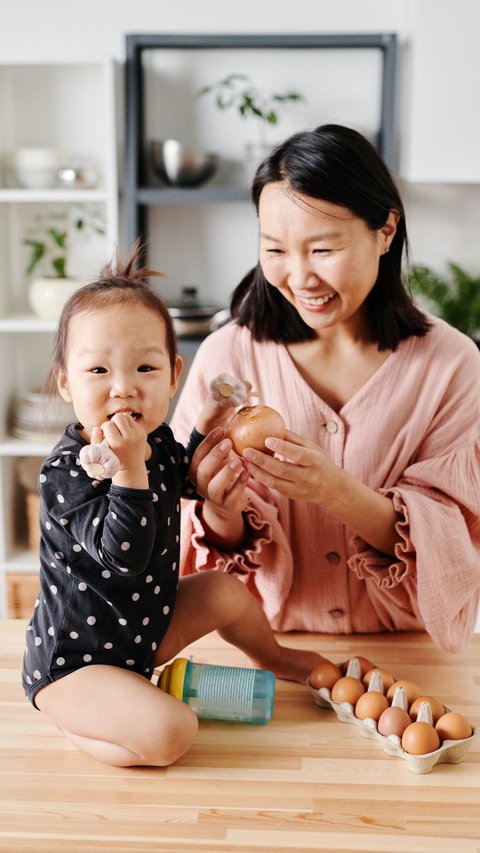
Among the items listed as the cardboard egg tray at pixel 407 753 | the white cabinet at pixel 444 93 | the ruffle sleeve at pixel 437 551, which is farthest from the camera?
the white cabinet at pixel 444 93

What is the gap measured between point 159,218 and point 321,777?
251 cm

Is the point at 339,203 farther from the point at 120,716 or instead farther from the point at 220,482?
the point at 120,716

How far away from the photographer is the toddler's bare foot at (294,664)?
1.34 metres

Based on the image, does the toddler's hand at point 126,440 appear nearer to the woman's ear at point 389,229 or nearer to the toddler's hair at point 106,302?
the toddler's hair at point 106,302

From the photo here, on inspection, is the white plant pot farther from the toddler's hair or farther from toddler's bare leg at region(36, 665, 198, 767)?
toddler's bare leg at region(36, 665, 198, 767)

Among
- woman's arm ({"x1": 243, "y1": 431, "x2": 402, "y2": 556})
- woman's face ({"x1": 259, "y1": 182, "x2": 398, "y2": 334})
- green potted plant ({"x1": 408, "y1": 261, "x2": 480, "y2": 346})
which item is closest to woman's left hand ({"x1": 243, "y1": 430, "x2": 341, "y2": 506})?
woman's arm ({"x1": 243, "y1": 431, "x2": 402, "y2": 556})

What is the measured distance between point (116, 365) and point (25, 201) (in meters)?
2.30

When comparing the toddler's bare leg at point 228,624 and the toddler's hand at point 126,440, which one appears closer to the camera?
the toddler's hand at point 126,440

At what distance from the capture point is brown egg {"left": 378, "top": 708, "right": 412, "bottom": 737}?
3.79 ft

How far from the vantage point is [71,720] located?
1.12 meters

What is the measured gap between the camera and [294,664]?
1353 mm

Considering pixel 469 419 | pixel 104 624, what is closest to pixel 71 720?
pixel 104 624

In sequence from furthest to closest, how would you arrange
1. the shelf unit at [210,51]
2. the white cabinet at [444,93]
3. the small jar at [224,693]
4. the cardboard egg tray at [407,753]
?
1. the shelf unit at [210,51]
2. the white cabinet at [444,93]
3. the small jar at [224,693]
4. the cardboard egg tray at [407,753]

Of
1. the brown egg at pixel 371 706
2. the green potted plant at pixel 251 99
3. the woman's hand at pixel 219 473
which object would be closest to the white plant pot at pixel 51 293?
the green potted plant at pixel 251 99
